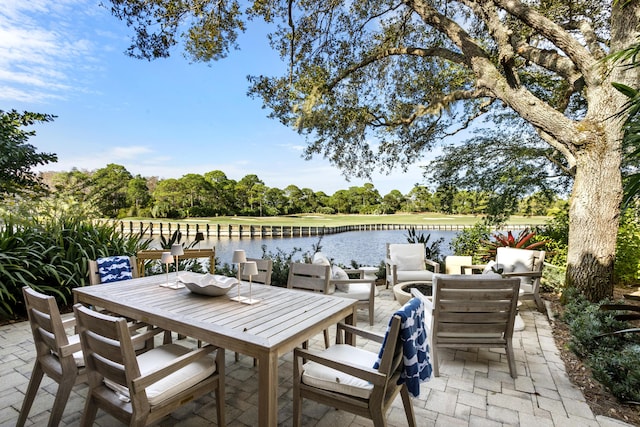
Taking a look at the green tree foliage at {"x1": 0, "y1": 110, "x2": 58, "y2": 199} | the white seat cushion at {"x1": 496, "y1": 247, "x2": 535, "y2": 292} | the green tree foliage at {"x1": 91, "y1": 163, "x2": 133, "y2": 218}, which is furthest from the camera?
Result: the green tree foliage at {"x1": 91, "y1": 163, "x2": 133, "y2": 218}

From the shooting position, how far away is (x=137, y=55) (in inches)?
217

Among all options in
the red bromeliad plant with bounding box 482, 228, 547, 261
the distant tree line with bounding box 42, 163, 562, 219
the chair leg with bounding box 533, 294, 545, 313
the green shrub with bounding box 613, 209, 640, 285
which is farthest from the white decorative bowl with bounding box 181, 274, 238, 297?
the distant tree line with bounding box 42, 163, 562, 219

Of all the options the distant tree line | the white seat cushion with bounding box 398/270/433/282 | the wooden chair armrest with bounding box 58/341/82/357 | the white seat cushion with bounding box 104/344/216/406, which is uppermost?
the distant tree line

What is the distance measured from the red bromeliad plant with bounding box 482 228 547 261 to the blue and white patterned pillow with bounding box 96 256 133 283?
6049 millimetres

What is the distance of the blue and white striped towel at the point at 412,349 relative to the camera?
1470 mm

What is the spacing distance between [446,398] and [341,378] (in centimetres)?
106

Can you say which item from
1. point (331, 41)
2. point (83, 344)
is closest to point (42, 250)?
point (83, 344)

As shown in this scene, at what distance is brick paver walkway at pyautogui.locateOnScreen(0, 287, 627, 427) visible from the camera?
1940mm

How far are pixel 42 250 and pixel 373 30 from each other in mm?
7164

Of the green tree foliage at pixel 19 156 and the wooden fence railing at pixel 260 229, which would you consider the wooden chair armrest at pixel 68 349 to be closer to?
the green tree foliage at pixel 19 156

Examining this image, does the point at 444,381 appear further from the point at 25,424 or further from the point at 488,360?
the point at 25,424

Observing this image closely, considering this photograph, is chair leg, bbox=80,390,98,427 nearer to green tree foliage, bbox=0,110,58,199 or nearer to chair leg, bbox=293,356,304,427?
chair leg, bbox=293,356,304,427

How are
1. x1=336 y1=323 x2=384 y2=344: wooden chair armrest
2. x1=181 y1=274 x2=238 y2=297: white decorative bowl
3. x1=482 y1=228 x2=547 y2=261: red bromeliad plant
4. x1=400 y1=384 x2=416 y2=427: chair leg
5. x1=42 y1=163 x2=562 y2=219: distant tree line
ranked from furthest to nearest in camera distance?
x1=42 y1=163 x2=562 y2=219: distant tree line → x1=482 y1=228 x2=547 y2=261: red bromeliad plant → x1=181 y1=274 x2=238 y2=297: white decorative bowl → x1=336 y1=323 x2=384 y2=344: wooden chair armrest → x1=400 y1=384 x2=416 y2=427: chair leg

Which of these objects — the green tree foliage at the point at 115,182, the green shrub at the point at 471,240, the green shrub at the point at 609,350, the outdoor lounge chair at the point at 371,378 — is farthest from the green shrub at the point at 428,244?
the green tree foliage at the point at 115,182
